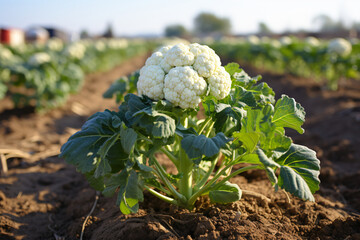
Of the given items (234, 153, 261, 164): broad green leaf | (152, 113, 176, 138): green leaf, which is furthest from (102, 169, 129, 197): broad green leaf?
(234, 153, 261, 164): broad green leaf

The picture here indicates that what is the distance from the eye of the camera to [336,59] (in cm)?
945

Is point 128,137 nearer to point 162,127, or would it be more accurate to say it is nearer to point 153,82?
point 162,127

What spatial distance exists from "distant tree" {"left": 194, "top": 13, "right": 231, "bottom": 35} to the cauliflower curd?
127 metres

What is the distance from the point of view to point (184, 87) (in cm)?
225

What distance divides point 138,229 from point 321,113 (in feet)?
20.0

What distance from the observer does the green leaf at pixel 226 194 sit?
2.50 m

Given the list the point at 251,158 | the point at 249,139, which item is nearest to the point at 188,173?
the point at 251,158

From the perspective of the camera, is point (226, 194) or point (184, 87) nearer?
point (184, 87)

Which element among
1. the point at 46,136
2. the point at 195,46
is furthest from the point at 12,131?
the point at 195,46

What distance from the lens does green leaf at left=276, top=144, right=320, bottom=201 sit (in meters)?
2.03

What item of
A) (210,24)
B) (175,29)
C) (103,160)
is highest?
(103,160)

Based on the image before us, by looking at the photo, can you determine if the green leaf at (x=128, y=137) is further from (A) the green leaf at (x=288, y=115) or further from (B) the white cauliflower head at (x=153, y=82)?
(A) the green leaf at (x=288, y=115)

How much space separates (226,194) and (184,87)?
93 centimetres

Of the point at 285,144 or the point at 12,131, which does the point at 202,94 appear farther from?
the point at 12,131
